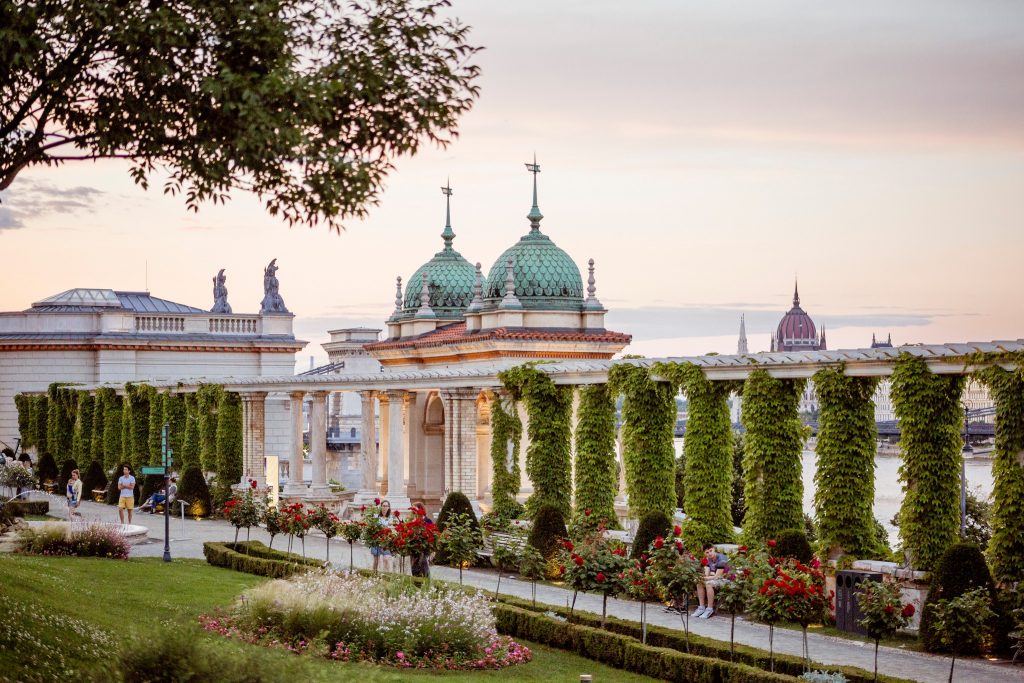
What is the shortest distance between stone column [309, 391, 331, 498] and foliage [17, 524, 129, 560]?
16.7 meters

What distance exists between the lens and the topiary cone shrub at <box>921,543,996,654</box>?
21.5 m

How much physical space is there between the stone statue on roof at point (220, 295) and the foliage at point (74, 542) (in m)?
41.6

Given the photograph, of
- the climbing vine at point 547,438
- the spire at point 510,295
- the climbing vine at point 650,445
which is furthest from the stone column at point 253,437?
the climbing vine at point 650,445

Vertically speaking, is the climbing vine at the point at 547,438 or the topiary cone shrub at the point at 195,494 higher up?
the climbing vine at the point at 547,438

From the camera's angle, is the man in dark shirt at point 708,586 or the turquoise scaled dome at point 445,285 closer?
the man in dark shirt at point 708,586

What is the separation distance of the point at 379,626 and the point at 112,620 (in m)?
4.21

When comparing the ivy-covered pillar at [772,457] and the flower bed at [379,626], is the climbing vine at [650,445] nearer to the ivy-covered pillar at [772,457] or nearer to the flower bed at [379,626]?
the ivy-covered pillar at [772,457]

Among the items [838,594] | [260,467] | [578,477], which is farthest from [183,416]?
[838,594]

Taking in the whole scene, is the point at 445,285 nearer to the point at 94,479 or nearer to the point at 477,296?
the point at 477,296

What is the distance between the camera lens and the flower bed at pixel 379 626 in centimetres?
2023

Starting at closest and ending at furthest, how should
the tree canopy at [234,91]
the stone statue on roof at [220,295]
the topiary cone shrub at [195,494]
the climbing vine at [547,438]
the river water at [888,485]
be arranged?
the tree canopy at [234,91]
the climbing vine at [547,438]
the topiary cone shrub at [195,494]
the stone statue on roof at [220,295]
the river water at [888,485]

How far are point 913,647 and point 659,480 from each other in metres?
9.82

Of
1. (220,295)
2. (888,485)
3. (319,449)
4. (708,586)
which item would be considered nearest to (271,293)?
(220,295)

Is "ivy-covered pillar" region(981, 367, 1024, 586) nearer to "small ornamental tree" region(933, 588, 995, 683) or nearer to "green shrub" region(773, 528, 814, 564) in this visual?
"small ornamental tree" region(933, 588, 995, 683)
